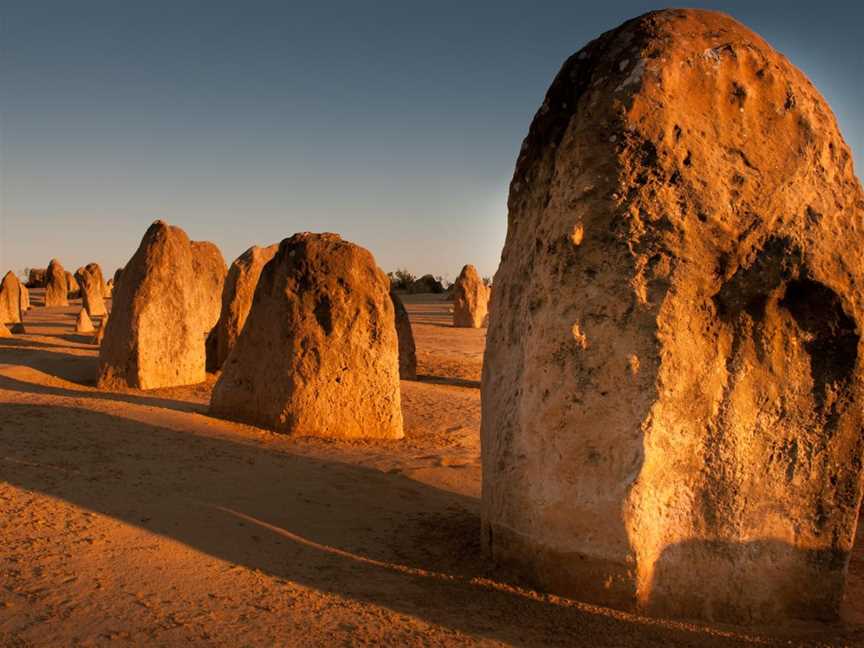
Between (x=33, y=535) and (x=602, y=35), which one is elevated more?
(x=602, y=35)

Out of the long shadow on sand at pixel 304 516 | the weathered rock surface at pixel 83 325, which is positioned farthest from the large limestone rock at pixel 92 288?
the long shadow on sand at pixel 304 516

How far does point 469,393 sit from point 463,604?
7189 mm

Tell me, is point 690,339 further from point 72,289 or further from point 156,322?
point 72,289

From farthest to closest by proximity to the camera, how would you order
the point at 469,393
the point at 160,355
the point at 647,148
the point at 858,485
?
the point at 469,393
the point at 160,355
the point at 858,485
the point at 647,148

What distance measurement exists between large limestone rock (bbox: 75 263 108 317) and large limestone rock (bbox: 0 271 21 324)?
206cm

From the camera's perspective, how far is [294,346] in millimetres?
7148

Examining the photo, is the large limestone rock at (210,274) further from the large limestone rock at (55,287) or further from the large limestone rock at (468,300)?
the large limestone rock at (55,287)

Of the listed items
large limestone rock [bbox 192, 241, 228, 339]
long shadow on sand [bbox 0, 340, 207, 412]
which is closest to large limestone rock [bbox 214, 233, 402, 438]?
long shadow on sand [bbox 0, 340, 207, 412]

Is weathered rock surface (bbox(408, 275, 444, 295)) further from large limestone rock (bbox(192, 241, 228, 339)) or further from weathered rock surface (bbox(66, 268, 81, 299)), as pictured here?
large limestone rock (bbox(192, 241, 228, 339))

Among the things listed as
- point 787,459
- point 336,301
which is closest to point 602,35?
point 787,459

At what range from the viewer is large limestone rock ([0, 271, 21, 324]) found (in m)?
18.6

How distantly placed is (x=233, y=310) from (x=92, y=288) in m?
12.2

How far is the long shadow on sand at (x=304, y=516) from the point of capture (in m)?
3.35

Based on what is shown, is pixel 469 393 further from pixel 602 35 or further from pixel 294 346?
pixel 602 35
